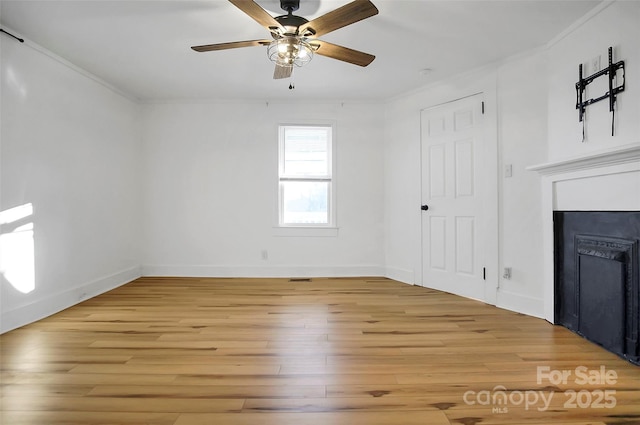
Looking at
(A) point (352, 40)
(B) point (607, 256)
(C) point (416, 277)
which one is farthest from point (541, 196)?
(A) point (352, 40)

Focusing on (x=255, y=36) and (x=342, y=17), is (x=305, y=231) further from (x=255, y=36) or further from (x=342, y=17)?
(x=342, y=17)

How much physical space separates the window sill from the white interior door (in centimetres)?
130

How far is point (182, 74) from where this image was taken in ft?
12.1

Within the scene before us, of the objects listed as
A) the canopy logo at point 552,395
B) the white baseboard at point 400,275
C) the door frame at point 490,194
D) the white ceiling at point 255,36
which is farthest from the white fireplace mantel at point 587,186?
the white baseboard at point 400,275

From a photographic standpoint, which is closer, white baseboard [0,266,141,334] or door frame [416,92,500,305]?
white baseboard [0,266,141,334]

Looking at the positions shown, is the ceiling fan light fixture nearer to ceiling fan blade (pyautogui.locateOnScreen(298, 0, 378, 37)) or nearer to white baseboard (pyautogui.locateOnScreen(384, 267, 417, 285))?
ceiling fan blade (pyautogui.locateOnScreen(298, 0, 378, 37))

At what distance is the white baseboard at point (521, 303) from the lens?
9.70ft

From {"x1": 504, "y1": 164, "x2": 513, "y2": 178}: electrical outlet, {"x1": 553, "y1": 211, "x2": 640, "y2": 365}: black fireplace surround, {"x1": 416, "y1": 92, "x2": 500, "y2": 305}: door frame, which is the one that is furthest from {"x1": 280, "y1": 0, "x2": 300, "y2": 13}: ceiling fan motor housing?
{"x1": 553, "y1": 211, "x2": 640, "y2": 365}: black fireplace surround

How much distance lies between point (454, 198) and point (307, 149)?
2169 mm

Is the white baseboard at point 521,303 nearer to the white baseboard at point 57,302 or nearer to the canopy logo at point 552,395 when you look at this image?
the canopy logo at point 552,395

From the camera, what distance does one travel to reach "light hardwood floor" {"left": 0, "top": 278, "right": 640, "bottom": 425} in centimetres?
156

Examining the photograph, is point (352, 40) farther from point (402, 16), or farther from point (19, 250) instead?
point (19, 250)

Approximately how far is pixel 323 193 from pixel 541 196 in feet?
8.77

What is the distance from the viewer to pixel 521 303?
3.09 metres
